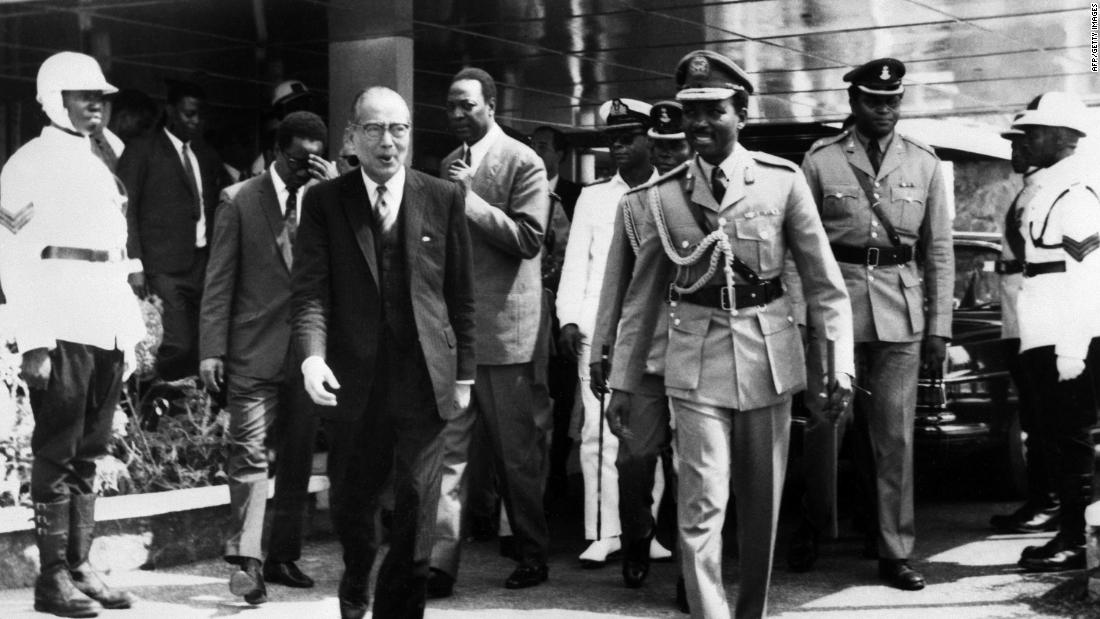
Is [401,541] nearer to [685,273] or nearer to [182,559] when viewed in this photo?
[685,273]

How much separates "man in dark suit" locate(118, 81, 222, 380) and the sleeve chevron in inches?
208

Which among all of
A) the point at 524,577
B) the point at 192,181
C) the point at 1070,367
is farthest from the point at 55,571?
the point at 1070,367

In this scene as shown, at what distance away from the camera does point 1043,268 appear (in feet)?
30.6

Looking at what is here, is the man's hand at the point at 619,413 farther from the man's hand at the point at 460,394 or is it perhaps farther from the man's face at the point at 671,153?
the man's face at the point at 671,153

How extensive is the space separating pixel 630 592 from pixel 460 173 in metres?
2.10

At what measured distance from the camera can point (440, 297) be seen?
675 centimetres

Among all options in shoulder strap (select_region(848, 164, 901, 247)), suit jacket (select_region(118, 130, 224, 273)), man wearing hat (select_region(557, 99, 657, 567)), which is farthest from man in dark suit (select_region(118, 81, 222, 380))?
shoulder strap (select_region(848, 164, 901, 247))

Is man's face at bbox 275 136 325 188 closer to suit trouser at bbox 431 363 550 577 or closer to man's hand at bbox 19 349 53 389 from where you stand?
suit trouser at bbox 431 363 550 577

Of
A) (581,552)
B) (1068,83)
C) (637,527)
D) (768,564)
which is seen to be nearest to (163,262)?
(581,552)

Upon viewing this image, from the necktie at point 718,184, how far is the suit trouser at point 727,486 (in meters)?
0.79

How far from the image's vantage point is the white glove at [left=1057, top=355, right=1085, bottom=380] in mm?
8961

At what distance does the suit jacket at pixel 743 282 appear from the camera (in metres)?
6.77

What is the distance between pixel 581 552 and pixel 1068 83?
880cm

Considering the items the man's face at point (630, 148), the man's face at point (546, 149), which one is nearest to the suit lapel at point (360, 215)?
the man's face at point (630, 148)
